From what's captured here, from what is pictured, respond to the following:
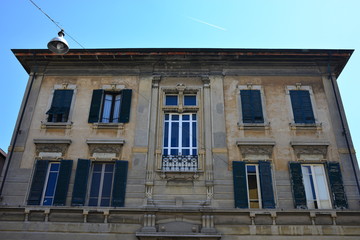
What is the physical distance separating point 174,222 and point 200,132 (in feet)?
12.8

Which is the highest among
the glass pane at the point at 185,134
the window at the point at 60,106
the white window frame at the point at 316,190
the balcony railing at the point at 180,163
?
the window at the point at 60,106

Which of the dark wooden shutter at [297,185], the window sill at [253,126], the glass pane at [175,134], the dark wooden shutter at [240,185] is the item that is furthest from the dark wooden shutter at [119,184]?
the dark wooden shutter at [297,185]

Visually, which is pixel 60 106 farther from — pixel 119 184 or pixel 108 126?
pixel 119 184

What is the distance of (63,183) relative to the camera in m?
12.5

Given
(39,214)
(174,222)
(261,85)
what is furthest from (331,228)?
(39,214)

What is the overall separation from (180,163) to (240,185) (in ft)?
8.18

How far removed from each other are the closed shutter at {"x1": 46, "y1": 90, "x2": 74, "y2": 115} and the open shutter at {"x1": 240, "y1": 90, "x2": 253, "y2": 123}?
304 inches

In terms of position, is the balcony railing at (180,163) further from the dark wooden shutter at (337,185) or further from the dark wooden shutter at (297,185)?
the dark wooden shutter at (337,185)

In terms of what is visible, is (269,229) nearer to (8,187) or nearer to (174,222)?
(174,222)

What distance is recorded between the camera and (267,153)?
517 inches

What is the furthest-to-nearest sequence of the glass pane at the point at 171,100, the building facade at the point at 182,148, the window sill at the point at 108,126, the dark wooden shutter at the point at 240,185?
the glass pane at the point at 171,100, the window sill at the point at 108,126, the dark wooden shutter at the point at 240,185, the building facade at the point at 182,148

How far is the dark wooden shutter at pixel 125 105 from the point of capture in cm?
1401

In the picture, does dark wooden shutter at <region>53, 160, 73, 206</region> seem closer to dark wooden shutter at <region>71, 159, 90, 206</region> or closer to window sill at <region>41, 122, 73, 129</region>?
dark wooden shutter at <region>71, 159, 90, 206</region>

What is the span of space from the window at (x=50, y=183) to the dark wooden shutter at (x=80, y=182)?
340mm
